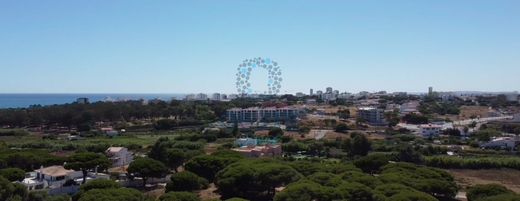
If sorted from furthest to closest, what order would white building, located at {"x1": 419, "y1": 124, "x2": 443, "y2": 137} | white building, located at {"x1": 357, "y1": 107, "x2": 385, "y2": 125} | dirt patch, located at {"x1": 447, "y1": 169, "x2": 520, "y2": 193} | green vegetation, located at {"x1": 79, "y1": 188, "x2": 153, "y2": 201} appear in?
white building, located at {"x1": 357, "y1": 107, "x2": 385, "y2": 125}, white building, located at {"x1": 419, "y1": 124, "x2": 443, "y2": 137}, dirt patch, located at {"x1": 447, "y1": 169, "x2": 520, "y2": 193}, green vegetation, located at {"x1": 79, "y1": 188, "x2": 153, "y2": 201}

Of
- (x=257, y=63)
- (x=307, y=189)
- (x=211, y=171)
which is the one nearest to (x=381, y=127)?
(x=257, y=63)

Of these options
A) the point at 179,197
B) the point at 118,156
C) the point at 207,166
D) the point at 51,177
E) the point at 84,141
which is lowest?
the point at 84,141

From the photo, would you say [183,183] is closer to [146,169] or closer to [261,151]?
[146,169]

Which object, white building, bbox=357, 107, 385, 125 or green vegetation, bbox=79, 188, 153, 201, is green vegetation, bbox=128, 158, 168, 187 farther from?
white building, bbox=357, 107, 385, 125

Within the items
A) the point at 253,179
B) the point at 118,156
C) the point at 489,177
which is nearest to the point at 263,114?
the point at 118,156

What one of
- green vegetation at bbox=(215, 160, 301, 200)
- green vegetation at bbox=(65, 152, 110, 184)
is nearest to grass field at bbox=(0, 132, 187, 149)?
green vegetation at bbox=(65, 152, 110, 184)

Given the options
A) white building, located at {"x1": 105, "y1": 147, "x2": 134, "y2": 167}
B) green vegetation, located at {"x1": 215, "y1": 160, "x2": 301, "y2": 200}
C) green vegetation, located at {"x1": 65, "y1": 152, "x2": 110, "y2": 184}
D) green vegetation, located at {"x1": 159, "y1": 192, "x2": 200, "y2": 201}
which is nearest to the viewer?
green vegetation, located at {"x1": 159, "y1": 192, "x2": 200, "y2": 201}

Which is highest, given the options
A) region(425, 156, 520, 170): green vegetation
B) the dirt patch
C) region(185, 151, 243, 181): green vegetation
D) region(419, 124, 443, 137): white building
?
region(185, 151, 243, 181): green vegetation

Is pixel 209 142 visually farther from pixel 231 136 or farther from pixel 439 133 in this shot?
pixel 439 133
